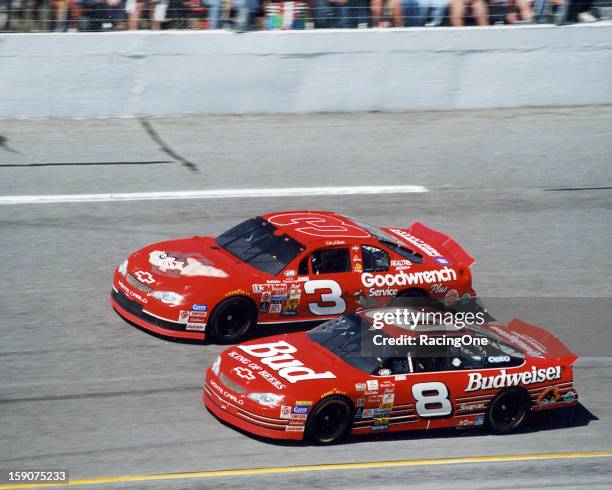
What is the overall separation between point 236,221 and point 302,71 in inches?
193

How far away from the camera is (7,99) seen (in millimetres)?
17875

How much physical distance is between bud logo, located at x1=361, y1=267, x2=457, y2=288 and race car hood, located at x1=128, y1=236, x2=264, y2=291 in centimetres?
135

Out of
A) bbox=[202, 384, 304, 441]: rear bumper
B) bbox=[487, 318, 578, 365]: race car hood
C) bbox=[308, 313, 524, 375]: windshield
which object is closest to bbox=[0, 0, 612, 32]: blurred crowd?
bbox=[487, 318, 578, 365]: race car hood

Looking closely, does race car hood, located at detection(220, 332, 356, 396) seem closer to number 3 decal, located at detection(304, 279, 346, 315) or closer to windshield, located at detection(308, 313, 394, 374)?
windshield, located at detection(308, 313, 394, 374)

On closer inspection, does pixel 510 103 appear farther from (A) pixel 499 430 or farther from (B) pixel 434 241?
(A) pixel 499 430

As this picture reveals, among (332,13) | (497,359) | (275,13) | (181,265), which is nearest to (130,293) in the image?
(181,265)

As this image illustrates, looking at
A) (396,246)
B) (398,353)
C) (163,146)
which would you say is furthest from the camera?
(163,146)

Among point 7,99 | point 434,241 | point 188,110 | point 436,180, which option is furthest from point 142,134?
point 434,241

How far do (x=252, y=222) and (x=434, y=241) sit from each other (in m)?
2.38

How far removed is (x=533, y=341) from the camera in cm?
1088

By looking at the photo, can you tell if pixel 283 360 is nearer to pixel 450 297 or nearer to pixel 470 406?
pixel 470 406

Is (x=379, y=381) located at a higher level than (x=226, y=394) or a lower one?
higher

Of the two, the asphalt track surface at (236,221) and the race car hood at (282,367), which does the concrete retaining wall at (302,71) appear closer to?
the asphalt track surface at (236,221)

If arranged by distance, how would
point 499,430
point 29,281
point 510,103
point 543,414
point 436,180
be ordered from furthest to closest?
point 510,103 → point 436,180 → point 29,281 → point 543,414 → point 499,430
